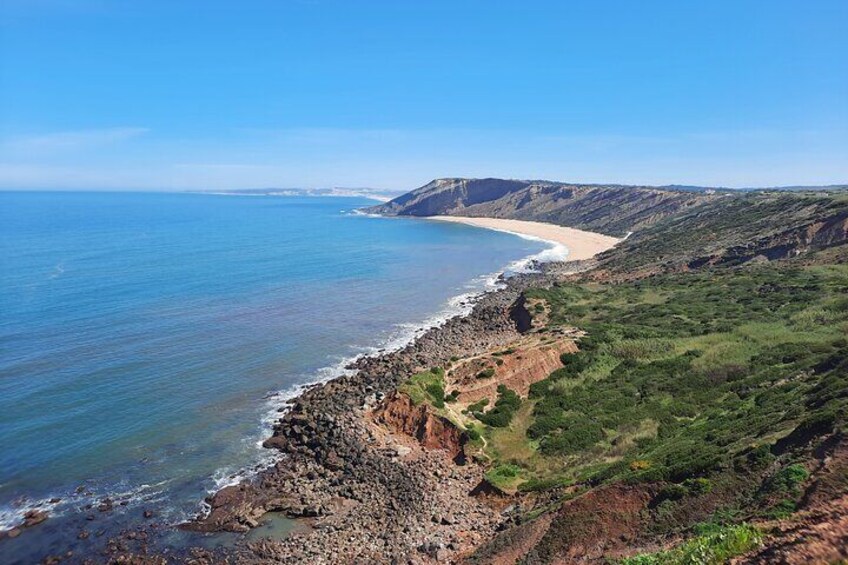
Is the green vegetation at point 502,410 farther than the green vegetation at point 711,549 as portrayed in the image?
Yes

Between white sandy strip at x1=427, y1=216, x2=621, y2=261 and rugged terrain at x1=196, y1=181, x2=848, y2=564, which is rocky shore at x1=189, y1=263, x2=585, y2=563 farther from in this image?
white sandy strip at x1=427, y1=216, x2=621, y2=261

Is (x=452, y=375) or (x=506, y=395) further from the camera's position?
(x=452, y=375)

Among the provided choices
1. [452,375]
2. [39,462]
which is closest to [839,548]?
[452,375]

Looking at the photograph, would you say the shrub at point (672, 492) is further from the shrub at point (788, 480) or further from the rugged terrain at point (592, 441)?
the shrub at point (788, 480)

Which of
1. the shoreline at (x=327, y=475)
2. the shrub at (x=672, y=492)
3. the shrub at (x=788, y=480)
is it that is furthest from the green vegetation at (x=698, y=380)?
the shoreline at (x=327, y=475)

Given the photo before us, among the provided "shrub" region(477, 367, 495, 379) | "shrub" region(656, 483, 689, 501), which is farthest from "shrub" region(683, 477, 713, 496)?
"shrub" region(477, 367, 495, 379)

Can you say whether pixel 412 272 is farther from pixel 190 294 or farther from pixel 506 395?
pixel 506 395

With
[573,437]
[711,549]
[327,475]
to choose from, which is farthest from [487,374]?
[711,549]
